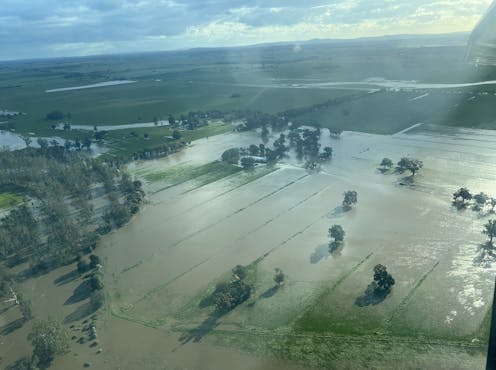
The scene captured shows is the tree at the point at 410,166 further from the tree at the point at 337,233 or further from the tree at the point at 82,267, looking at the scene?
the tree at the point at 82,267

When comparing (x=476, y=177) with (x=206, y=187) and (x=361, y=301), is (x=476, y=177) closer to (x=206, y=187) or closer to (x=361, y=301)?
(x=361, y=301)

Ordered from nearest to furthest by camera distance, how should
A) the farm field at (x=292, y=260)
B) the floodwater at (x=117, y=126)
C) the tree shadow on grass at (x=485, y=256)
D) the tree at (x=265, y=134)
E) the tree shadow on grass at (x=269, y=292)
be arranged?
the farm field at (x=292, y=260), the tree shadow on grass at (x=269, y=292), the tree shadow on grass at (x=485, y=256), the tree at (x=265, y=134), the floodwater at (x=117, y=126)

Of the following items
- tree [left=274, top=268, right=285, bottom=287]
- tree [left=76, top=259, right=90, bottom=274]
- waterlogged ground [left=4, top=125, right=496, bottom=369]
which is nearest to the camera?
waterlogged ground [left=4, top=125, right=496, bottom=369]

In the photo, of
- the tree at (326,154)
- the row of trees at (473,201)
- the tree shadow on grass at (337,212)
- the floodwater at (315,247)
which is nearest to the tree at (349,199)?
the tree shadow on grass at (337,212)

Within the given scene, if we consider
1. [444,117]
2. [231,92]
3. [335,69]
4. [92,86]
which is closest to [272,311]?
[444,117]

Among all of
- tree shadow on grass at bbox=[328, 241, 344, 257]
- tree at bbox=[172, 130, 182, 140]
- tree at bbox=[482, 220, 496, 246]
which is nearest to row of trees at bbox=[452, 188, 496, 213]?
tree at bbox=[482, 220, 496, 246]

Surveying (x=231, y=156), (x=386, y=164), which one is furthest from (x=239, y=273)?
(x=231, y=156)

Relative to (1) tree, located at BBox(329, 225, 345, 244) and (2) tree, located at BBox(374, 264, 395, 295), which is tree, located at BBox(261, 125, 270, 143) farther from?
(2) tree, located at BBox(374, 264, 395, 295)

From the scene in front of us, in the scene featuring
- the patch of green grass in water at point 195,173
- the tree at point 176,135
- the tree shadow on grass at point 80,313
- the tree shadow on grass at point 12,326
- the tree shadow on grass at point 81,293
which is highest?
the tree at point 176,135

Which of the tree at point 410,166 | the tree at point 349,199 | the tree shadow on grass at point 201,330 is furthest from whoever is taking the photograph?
the tree at point 410,166
